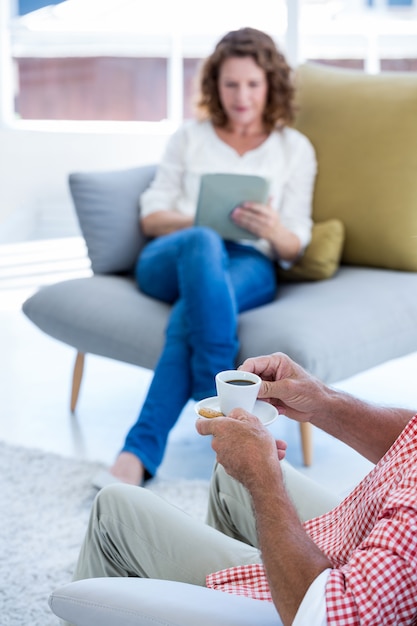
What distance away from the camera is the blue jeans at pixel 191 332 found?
2395mm

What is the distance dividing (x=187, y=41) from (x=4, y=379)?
290 cm

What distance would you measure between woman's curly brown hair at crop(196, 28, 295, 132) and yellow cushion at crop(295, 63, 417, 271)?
0.11m

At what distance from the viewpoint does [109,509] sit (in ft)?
4.49

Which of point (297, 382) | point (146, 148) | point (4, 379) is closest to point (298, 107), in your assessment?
point (4, 379)

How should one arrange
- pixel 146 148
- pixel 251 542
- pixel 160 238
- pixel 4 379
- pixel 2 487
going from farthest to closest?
1. pixel 146 148
2. pixel 4 379
3. pixel 160 238
4. pixel 2 487
5. pixel 251 542

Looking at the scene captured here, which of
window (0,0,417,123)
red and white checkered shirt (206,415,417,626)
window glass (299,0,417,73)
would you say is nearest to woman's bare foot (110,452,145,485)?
red and white checkered shirt (206,415,417,626)

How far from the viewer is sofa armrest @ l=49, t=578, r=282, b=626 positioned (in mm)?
1048

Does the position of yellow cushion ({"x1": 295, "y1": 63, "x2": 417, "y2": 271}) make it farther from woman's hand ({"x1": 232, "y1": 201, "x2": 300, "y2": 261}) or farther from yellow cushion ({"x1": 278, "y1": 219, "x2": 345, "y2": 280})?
woman's hand ({"x1": 232, "y1": 201, "x2": 300, "y2": 261})

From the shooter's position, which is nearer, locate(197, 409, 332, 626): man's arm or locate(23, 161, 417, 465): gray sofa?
locate(197, 409, 332, 626): man's arm

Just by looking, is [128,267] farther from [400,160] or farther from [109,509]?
[109,509]

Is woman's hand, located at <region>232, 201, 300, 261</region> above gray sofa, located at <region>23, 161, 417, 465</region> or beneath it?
above

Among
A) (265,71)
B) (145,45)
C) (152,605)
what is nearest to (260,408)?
(152,605)

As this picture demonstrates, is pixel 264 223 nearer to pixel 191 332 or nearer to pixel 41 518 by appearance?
pixel 191 332

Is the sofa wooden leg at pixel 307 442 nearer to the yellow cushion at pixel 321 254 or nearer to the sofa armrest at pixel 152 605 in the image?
the yellow cushion at pixel 321 254
